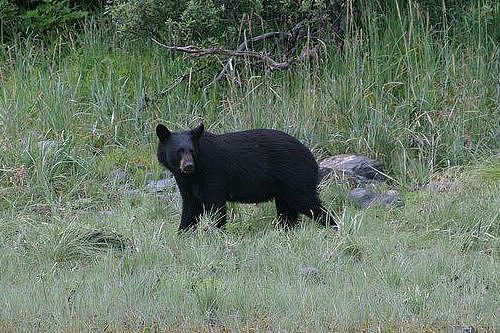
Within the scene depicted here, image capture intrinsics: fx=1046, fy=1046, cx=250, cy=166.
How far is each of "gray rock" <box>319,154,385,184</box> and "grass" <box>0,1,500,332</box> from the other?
0.24 m

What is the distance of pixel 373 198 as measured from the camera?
9.62 m

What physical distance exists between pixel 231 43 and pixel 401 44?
2.21m

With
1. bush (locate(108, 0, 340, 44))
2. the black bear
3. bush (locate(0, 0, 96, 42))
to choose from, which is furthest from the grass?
bush (locate(108, 0, 340, 44))

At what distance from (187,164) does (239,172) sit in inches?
27.5

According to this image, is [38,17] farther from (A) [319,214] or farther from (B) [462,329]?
(B) [462,329]

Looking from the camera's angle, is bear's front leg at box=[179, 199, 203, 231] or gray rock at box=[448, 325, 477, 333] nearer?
gray rock at box=[448, 325, 477, 333]

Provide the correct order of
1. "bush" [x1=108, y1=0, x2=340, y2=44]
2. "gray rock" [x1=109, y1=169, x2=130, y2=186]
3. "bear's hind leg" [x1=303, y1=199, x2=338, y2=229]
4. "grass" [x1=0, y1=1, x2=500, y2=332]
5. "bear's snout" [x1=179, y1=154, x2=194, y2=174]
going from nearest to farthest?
"grass" [x1=0, y1=1, x2=500, y2=332] < "bear's snout" [x1=179, y1=154, x2=194, y2=174] < "bear's hind leg" [x1=303, y1=199, x2=338, y2=229] < "gray rock" [x1=109, y1=169, x2=130, y2=186] < "bush" [x1=108, y1=0, x2=340, y2=44]

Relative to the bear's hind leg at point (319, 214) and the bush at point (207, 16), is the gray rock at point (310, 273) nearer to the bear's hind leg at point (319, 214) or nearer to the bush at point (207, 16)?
the bear's hind leg at point (319, 214)

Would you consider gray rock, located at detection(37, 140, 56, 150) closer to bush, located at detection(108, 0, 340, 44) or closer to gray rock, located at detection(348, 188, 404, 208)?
bush, located at detection(108, 0, 340, 44)

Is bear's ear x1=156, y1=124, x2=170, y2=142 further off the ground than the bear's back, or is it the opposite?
bear's ear x1=156, y1=124, x2=170, y2=142

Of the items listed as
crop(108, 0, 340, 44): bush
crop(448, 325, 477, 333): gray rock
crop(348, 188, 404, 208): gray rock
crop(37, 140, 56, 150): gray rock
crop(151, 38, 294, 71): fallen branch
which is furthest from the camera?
crop(108, 0, 340, 44): bush

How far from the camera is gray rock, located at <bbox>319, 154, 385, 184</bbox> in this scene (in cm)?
1020

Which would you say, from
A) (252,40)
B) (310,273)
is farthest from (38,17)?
(310,273)

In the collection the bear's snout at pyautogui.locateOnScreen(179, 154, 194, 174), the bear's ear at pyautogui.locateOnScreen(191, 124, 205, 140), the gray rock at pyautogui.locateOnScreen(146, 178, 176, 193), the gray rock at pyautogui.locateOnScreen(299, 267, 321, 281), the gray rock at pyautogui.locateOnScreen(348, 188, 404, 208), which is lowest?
the gray rock at pyautogui.locateOnScreen(348, 188, 404, 208)
